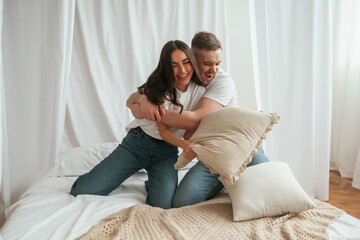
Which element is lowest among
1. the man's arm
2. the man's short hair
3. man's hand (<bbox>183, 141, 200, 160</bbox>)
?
man's hand (<bbox>183, 141, 200, 160</bbox>)

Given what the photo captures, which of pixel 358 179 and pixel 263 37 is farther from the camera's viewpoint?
pixel 358 179

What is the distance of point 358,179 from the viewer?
286 centimetres

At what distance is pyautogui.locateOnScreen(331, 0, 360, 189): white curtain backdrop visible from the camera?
3.05 meters

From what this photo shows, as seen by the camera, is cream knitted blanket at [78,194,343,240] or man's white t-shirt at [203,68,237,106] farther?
man's white t-shirt at [203,68,237,106]

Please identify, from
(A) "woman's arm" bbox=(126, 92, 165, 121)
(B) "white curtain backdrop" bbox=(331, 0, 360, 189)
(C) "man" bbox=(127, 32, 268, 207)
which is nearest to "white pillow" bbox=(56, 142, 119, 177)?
(C) "man" bbox=(127, 32, 268, 207)

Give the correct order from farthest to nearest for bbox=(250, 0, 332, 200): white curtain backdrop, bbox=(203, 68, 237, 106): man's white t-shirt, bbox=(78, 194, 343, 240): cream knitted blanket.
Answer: bbox=(250, 0, 332, 200): white curtain backdrop
bbox=(203, 68, 237, 106): man's white t-shirt
bbox=(78, 194, 343, 240): cream knitted blanket

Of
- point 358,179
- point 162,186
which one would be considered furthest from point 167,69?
point 358,179

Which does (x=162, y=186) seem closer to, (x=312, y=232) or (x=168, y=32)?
(x=312, y=232)

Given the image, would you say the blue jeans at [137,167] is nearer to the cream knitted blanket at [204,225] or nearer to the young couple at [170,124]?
the young couple at [170,124]

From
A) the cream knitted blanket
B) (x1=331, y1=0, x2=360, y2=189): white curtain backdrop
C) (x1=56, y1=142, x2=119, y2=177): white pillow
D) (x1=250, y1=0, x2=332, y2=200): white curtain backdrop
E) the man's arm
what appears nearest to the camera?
the cream knitted blanket

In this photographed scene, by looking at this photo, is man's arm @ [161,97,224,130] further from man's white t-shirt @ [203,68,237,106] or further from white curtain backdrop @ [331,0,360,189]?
white curtain backdrop @ [331,0,360,189]

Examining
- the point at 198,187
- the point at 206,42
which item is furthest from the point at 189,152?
the point at 206,42

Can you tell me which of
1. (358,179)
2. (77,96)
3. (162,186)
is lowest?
(358,179)

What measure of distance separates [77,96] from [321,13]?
6.07 ft
